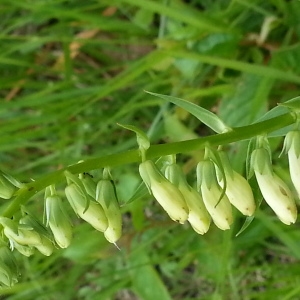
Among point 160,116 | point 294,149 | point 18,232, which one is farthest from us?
point 160,116

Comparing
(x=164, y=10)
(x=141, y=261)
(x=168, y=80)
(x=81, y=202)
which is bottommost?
(x=141, y=261)

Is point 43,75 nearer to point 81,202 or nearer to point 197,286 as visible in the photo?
point 197,286

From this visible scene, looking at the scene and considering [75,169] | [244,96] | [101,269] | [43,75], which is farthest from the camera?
[43,75]

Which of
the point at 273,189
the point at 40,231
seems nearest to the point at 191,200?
the point at 273,189

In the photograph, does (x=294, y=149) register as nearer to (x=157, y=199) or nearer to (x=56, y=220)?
(x=157, y=199)

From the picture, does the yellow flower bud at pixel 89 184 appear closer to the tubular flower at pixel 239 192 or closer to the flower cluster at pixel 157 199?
the flower cluster at pixel 157 199

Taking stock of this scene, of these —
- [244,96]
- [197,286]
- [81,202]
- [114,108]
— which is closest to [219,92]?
[244,96]

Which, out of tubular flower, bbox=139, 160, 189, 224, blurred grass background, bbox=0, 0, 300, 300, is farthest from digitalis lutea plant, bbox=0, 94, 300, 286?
blurred grass background, bbox=0, 0, 300, 300
